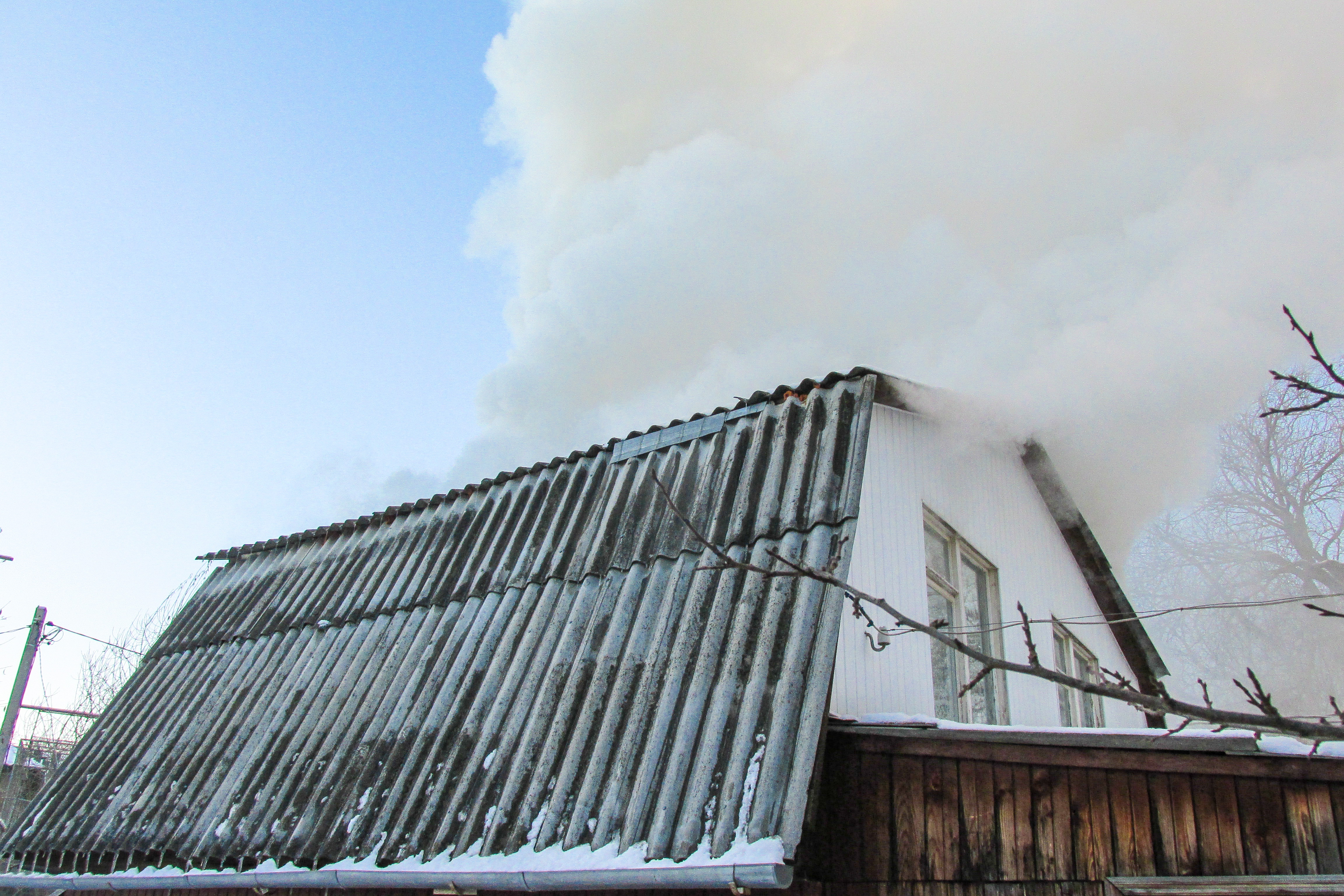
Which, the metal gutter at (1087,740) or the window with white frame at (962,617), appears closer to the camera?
the metal gutter at (1087,740)

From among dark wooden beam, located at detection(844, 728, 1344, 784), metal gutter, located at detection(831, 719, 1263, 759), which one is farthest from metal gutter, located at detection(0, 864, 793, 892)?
metal gutter, located at detection(831, 719, 1263, 759)

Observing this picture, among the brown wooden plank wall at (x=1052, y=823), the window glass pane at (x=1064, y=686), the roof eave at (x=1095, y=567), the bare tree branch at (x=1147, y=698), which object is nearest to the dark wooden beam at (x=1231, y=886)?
the brown wooden plank wall at (x=1052, y=823)

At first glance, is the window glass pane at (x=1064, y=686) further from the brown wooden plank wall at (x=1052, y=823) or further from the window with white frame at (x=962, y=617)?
the brown wooden plank wall at (x=1052, y=823)

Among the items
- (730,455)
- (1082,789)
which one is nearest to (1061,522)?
(730,455)

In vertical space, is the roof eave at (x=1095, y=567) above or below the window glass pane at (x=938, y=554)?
above

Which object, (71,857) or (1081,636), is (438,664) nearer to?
(71,857)

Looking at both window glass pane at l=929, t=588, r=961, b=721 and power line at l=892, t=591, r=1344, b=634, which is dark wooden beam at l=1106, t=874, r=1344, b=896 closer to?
power line at l=892, t=591, r=1344, b=634

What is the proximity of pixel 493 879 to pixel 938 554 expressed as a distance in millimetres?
4430

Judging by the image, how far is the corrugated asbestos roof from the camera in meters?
4.84

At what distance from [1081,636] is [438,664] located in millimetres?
7073

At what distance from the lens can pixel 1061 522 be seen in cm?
998

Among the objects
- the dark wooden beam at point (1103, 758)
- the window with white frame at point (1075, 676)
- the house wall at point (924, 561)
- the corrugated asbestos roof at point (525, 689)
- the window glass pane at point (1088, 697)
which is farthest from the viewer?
the window glass pane at point (1088, 697)

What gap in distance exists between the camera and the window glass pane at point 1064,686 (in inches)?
355

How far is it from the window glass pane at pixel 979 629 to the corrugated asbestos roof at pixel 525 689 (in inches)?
95.7
